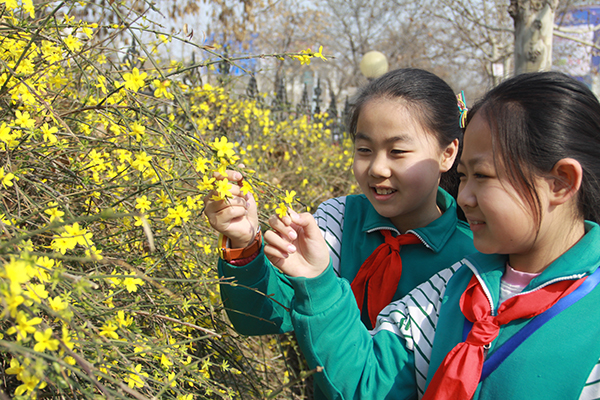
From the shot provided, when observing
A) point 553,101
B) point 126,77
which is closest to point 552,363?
point 553,101

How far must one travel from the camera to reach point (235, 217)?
46.4 inches

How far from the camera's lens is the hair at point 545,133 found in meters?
1.02

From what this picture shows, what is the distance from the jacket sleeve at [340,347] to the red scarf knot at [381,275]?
25 cm

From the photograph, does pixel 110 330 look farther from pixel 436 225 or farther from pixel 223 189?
pixel 436 225

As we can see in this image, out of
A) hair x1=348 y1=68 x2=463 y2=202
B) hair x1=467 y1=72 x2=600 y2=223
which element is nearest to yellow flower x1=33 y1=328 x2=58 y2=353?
hair x1=467 y1=72 x2=600 y2=223

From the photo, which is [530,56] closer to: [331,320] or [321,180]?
[321,180]

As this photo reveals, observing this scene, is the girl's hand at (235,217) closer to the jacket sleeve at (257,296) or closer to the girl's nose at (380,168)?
the jacket sleeve at (257,296)

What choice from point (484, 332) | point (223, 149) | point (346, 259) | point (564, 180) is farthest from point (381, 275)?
point (223, 149)

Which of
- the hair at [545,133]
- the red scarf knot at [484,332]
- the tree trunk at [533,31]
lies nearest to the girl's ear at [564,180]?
the hair at [545,133]

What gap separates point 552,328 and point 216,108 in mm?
3042

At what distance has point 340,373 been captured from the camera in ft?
3.56

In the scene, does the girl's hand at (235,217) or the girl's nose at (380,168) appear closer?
the girl's hand at (235,217)

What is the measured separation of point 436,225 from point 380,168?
26 centimetres

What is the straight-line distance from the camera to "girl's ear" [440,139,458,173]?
1529 millimetres
